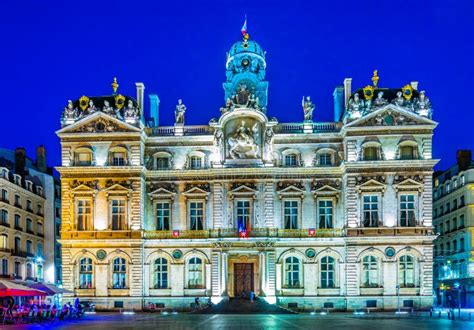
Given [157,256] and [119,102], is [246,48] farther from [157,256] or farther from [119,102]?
[157,256]

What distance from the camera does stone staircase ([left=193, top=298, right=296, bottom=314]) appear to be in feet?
188

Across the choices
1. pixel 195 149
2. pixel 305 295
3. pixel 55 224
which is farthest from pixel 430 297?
pixel 55 224

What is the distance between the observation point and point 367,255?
62250 mm

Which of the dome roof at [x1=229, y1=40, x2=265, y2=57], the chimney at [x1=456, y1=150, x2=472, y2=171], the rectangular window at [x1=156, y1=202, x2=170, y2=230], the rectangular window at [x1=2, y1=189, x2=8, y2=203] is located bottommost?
the rectangular window at [x1=156, y1=202, x2=170, y2=230]

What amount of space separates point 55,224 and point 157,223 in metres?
17.6

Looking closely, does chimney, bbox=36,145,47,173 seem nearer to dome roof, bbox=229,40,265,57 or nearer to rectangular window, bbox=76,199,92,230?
rectangular window, bbox=76,199,92,230

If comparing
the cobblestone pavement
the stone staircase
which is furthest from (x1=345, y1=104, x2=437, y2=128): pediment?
the cobblestone pavement

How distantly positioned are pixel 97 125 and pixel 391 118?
2722 centimetres

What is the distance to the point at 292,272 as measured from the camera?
63.9 m

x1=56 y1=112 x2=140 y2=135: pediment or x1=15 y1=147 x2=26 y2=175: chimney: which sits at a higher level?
x1=56 y1=112 x2=140 y2=135: pediment

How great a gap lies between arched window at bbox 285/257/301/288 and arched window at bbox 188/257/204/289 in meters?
7.91

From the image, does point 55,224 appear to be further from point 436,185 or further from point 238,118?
point 436,185

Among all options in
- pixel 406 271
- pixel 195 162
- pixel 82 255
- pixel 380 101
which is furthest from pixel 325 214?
pixel 82 255

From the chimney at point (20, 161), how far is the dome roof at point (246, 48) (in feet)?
82.9
